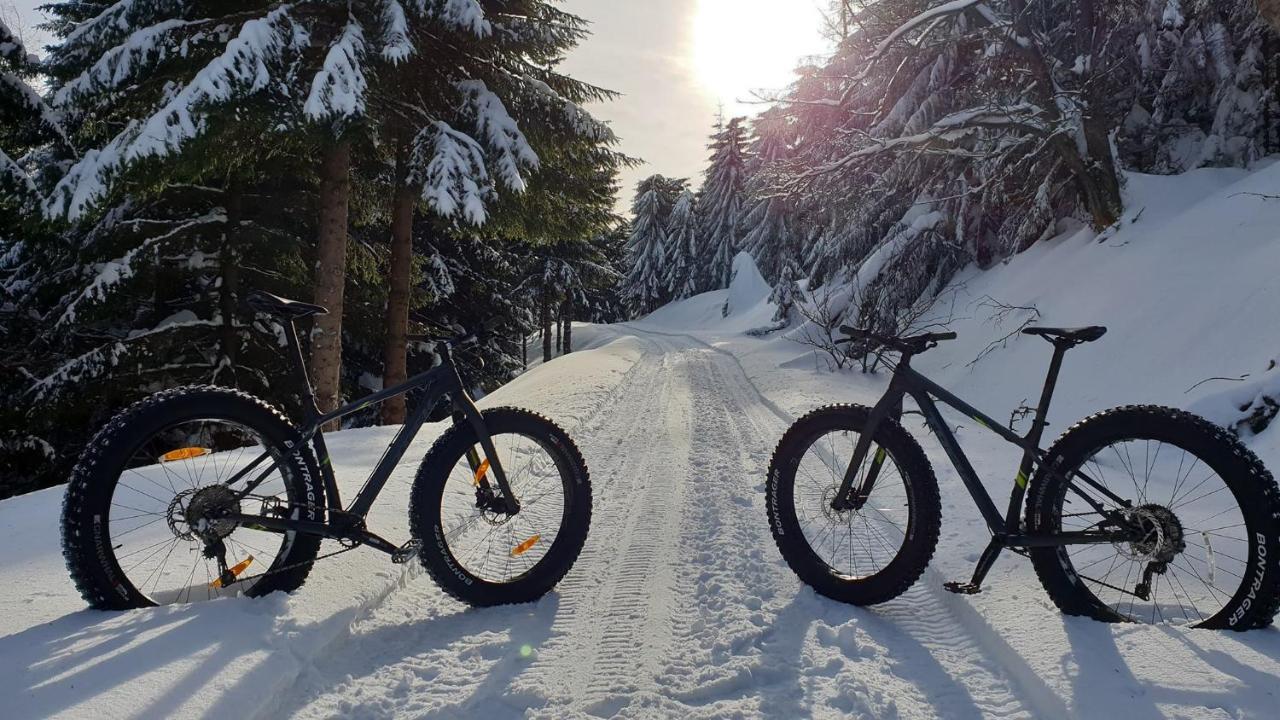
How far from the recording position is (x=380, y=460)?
2867mm

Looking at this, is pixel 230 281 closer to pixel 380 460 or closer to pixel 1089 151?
pixel 380 460

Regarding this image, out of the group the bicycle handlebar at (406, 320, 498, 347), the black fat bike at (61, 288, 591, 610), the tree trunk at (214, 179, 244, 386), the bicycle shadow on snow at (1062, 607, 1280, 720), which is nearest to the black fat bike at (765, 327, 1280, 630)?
the bicycle shadow on snow at (1062, 607, 1280, 720)

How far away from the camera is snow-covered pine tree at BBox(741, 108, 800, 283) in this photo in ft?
47.3

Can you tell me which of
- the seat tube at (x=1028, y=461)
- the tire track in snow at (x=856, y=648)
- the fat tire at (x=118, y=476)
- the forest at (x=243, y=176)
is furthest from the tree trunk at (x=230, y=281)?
the seat tube at (x=1028, y=461)

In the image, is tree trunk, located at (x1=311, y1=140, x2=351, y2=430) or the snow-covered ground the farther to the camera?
tree trunk, located at (x1=311, y1=140, x2=351, y2=430)

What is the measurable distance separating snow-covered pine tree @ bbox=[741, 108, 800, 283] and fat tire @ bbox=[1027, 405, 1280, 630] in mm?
10471

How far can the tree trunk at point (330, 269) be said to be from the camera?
307 inches

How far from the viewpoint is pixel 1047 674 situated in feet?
7.34

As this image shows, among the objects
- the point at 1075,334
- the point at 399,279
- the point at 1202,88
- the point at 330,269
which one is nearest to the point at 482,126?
the point at 330,269

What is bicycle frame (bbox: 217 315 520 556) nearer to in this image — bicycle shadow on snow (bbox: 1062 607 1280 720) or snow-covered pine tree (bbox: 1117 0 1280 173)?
bicycle shadow on snow (bbox: 1062 607 1280 720)

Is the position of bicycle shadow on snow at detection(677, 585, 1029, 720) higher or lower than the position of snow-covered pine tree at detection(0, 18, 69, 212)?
lower

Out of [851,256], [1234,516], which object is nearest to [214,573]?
[1234,516]

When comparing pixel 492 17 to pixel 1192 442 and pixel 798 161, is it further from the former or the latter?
pixel 1192 442

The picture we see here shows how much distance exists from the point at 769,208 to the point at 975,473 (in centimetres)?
2536
